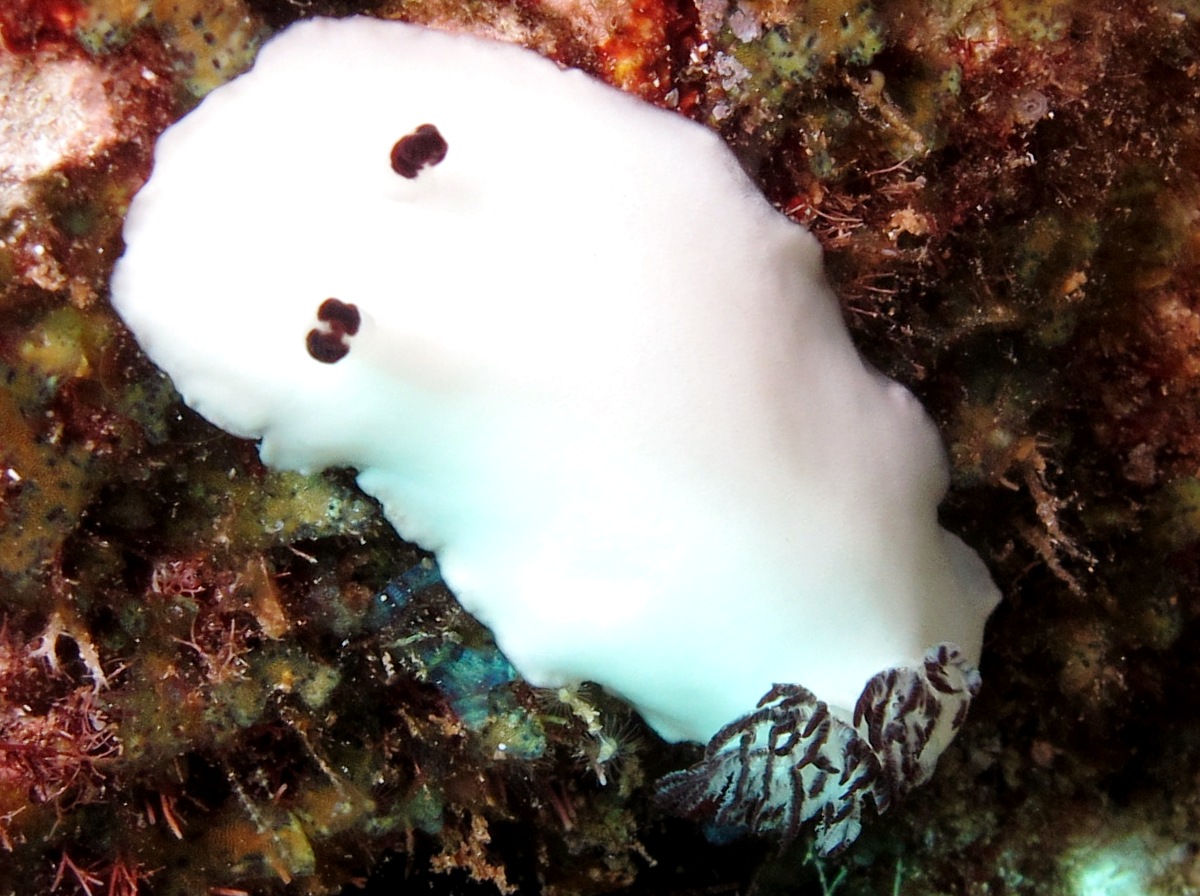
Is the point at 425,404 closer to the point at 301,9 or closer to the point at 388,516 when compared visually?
the point at 388,516

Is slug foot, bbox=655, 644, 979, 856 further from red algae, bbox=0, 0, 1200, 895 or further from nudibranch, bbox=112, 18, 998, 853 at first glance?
red algae, bbox=0, 0, 1200, 895

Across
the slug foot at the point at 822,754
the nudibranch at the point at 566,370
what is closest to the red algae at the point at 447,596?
the nudibranch at the point at 566,370

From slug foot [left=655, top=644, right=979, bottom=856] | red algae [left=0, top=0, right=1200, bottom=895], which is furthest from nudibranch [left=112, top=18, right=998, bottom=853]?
red algae [left=0, top=0, right=1200, bottom=895]

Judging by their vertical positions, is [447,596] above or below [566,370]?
below

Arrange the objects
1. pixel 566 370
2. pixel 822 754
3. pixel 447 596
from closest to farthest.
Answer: pixel 566 370, pixel 822 754, pixel 447 596

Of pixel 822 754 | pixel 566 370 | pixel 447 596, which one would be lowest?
pixel 447 596

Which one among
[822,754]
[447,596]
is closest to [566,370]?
[447,596]

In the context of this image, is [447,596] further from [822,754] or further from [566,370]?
[822,754]

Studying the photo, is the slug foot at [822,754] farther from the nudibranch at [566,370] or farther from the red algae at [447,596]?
the red algae at [447,596]
